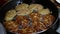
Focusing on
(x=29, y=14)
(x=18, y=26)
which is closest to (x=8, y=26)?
(x=18, y=26)

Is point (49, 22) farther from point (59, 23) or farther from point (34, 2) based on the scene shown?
point (34, 2)

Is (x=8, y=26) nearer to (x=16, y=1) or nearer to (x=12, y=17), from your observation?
(x=12, y=17)

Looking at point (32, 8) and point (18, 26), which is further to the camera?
point (32, 8)

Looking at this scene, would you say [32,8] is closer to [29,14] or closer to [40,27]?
[29,14]

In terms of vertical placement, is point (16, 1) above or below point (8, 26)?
above

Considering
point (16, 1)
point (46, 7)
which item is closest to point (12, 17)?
point (16, 1)

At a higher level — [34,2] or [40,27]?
[34,2]

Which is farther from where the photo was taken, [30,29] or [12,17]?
[12,17]

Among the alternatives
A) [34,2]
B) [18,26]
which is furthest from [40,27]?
[34,2]
